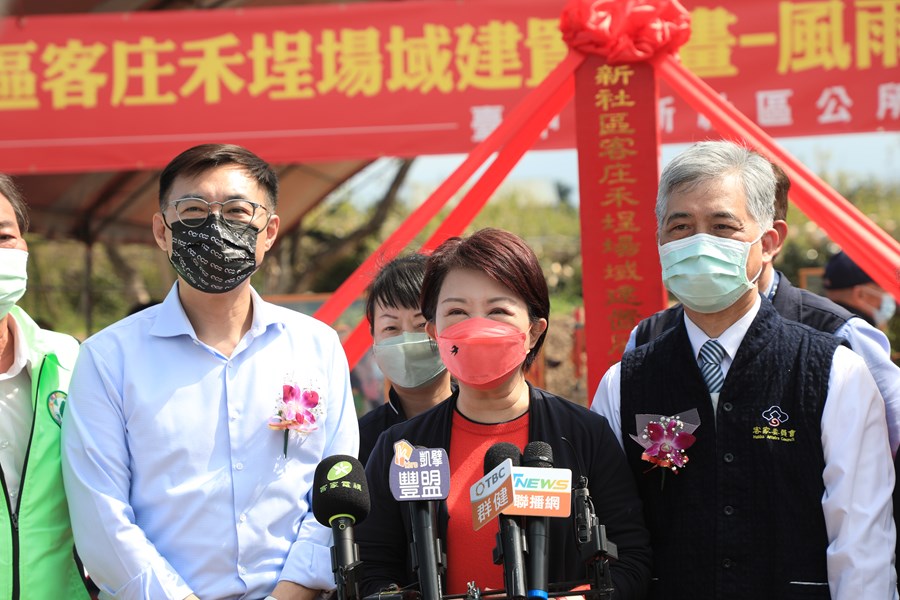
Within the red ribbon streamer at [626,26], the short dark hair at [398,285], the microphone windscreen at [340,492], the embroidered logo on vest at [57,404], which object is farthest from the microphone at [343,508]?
the red ribbon streamer at [626,26]

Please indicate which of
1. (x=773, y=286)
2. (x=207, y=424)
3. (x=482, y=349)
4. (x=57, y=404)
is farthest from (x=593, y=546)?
(x=773, y=286)

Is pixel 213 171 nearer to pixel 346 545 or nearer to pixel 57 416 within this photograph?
pixel 57 416

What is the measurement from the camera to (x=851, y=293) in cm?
533

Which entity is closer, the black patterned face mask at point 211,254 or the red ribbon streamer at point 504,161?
the black patterned face mask at point 211,254

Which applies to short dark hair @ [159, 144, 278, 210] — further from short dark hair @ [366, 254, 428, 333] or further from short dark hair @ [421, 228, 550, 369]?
short dark hair @ [366, 254, 428, 333]

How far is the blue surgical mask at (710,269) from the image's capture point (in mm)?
2684

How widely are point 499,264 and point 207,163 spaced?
836 mm

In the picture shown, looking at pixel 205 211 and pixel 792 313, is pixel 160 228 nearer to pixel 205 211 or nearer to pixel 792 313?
pixel 205 211

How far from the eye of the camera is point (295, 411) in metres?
2.65

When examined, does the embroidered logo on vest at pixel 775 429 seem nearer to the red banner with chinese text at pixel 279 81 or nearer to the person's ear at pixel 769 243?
the person's ear at pixel 769 243

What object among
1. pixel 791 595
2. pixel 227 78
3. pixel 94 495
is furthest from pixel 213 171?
pixel 227 78

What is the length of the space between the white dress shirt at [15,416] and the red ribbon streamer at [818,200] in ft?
8.49

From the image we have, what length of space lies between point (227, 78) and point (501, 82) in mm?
1542

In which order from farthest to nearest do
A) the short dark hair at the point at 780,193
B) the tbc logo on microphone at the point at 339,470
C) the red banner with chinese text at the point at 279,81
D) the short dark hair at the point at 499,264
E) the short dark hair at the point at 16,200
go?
the red banner with chinese text at the point at 279,81 < the short dark hair at the point at 780,193 < the short dark hair at the point at 16,200 < the short dark hair at the point at 499,264 < the tbc logo on microphone at the point at 339,470
